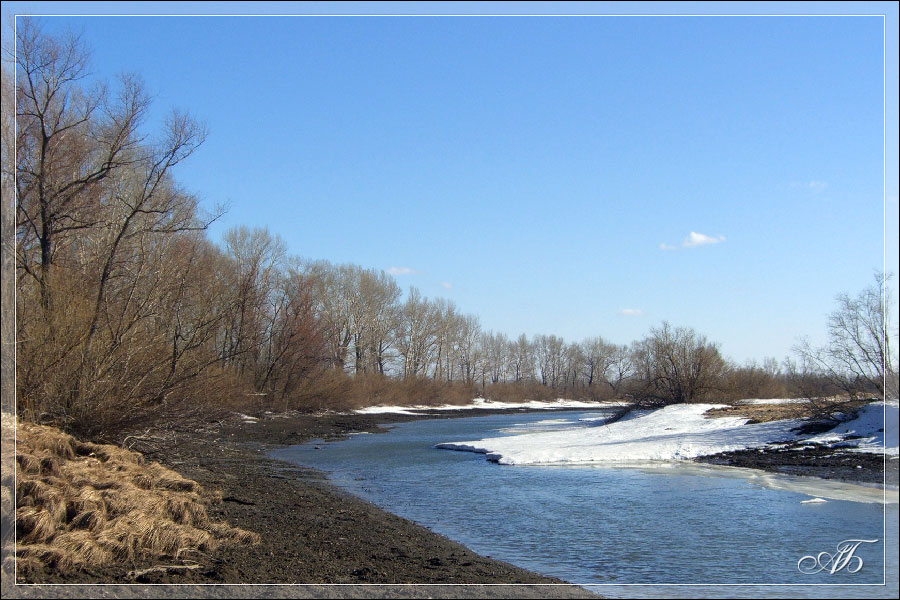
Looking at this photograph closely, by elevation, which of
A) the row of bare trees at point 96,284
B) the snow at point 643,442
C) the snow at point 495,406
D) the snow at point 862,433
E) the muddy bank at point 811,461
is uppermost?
the row of bare trees at point 96,284

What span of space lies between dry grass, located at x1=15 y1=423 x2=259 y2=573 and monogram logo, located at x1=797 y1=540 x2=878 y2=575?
722 cm

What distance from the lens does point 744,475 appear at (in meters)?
16.7

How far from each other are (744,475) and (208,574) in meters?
13.1

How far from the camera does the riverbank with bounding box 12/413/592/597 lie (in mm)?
8016

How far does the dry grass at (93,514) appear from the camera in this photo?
810 centimetres

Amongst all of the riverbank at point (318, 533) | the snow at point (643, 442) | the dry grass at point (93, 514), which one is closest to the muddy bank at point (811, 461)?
the riverbank at point (318, 533)

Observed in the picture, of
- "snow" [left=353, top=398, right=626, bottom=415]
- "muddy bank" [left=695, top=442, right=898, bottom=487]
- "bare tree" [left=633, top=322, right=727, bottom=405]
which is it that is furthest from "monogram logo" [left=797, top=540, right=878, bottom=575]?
"snow" [left=353, top=398, right=626, bottom=415]

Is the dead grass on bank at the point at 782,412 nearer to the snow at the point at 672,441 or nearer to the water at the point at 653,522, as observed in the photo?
the snow at the point at 672,441

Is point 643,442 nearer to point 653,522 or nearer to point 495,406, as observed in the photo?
point 653,522

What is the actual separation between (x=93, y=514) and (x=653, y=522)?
28.1ft

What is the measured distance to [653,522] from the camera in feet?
39.0

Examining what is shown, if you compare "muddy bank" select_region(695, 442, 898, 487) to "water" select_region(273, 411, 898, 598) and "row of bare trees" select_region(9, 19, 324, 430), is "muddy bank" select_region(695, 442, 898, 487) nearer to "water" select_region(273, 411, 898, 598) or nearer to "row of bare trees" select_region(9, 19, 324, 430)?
"water" select_region(273, 411, 898, 598)

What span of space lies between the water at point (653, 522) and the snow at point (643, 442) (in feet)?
6.37

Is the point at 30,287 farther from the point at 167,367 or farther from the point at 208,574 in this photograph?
the point at 208,574
